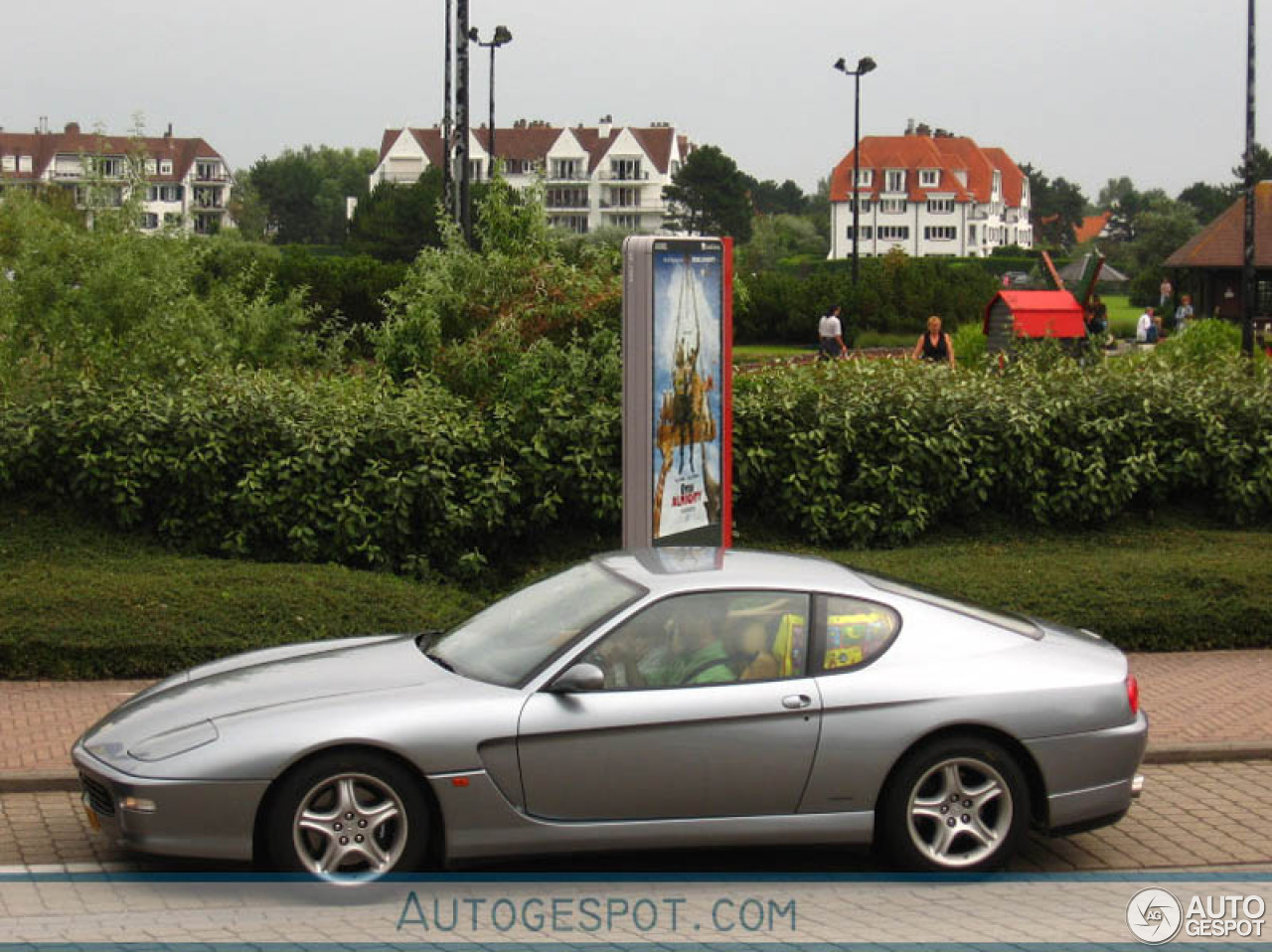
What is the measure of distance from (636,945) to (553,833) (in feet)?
2.18

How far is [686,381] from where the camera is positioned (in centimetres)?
1075

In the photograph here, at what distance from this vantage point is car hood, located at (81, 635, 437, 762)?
21.1 ft

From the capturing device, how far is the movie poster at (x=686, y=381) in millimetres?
10594

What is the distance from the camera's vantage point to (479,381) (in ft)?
46.1

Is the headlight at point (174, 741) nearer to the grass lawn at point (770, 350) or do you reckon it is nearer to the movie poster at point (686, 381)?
the movie poster at point (686, 381)

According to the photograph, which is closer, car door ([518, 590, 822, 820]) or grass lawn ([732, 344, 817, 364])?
car door ([518, 590, 822, 820])

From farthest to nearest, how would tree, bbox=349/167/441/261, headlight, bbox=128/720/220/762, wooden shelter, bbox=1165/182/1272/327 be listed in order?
tree, bbox=349/167/441/261 < wooden shelter, bbox=1165/182/1272/327 < headlight, bbox=128/720/220/762

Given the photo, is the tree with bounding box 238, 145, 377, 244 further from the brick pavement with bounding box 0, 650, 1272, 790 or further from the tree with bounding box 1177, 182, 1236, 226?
the brick pavement with bounding box 0, 650, 1272, 790

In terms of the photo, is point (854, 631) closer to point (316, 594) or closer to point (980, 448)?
point (316, 594)

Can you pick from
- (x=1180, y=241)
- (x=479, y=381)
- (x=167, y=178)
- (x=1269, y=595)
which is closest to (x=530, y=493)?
(x=479, y=381)

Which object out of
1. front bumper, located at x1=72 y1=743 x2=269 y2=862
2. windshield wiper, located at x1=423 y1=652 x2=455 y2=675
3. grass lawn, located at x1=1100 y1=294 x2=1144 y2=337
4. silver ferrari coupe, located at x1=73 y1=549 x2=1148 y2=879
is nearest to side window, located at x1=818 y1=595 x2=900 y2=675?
silver ferrari coupe, located at x1=73 y1=549 x2=1148 y2=879

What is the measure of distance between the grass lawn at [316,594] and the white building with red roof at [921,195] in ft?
382

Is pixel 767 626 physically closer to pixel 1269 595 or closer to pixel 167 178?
pixel 1269 595

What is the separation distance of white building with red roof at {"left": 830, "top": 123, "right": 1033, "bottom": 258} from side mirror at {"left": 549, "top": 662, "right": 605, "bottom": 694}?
122927 millimetres
